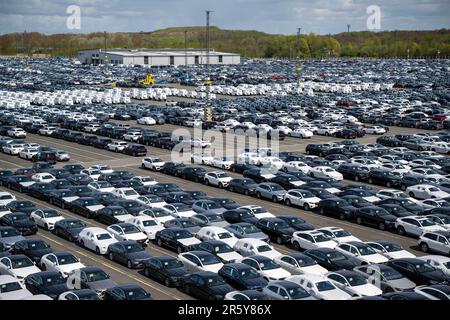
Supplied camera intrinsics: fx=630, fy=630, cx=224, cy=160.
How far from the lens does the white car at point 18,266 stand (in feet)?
71.6

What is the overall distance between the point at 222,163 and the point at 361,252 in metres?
22.2

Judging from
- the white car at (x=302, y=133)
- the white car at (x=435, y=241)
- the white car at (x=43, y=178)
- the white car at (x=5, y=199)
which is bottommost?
the white car at (x=435, y=241)

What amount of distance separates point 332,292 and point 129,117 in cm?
5925

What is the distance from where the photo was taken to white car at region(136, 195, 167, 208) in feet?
107

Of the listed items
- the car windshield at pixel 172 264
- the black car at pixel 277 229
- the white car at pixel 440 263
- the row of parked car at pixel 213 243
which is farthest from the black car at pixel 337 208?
the car windshield at pixel 172 264

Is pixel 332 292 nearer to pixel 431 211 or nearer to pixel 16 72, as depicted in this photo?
pixel 431 211

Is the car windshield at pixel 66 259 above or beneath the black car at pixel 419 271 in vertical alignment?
above

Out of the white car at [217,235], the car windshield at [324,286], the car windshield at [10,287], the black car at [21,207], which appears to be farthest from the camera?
the black car at [21,207]

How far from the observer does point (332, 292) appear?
19.6m

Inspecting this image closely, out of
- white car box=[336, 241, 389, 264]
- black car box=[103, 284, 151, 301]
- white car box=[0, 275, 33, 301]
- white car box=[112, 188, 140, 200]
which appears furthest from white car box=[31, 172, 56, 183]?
black car box=[103, 284, 151, 301]

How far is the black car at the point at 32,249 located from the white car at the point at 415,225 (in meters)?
15.9

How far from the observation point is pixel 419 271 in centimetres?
2209

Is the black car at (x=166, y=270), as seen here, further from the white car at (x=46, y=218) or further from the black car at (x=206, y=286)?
the white car at (x=46, y=218)
